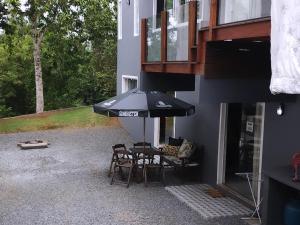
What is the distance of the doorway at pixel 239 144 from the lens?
954cm

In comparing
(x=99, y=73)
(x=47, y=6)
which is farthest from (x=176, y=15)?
(x=99, y=73)

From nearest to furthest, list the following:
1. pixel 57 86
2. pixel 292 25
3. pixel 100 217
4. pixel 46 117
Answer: pixel 292 25, pixel 100 217, pixel 46 117, pixel 57 86

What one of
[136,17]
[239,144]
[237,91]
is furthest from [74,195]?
[136,17]

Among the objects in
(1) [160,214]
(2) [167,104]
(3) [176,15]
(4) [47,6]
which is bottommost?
(1) [160,214]

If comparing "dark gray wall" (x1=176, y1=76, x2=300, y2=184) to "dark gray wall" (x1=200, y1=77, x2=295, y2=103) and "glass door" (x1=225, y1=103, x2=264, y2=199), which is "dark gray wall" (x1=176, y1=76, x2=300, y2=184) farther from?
"glass door" (x1=225, y1=103, x2=264, y2=199)

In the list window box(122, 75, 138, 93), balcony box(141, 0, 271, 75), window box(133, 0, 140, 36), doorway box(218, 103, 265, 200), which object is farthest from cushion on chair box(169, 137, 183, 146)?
window box(133, 0, 140, 36)

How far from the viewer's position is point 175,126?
13.6m

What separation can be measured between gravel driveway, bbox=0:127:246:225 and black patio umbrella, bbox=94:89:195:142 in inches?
70.7

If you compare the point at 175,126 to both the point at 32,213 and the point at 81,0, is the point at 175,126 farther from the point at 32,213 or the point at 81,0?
the point at 81,0

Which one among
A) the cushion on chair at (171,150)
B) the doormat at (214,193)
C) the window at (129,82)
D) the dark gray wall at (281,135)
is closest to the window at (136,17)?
the window at (129,82)

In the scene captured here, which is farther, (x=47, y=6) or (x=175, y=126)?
(x=47, y=6)

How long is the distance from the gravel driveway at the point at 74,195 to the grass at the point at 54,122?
458 cm

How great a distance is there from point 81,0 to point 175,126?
11928 mm

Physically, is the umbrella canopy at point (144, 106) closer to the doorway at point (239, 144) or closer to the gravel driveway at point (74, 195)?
the doorway at point (239, 144)
